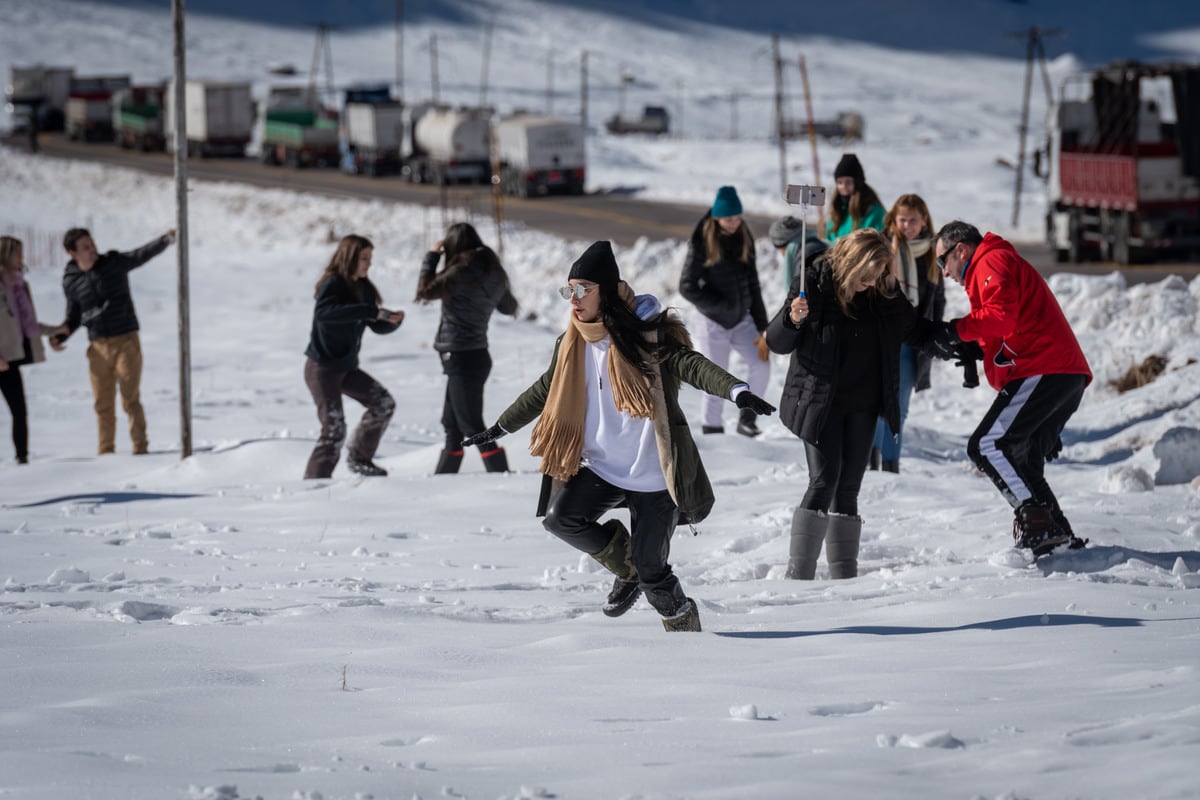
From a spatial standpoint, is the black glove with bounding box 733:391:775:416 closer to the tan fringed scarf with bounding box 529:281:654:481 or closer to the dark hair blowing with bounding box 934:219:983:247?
the tan fringed scarf with bounding box 529:281:654:481

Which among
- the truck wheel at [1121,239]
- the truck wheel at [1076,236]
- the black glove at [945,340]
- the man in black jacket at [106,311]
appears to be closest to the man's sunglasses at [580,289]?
the black glove at [945,340]

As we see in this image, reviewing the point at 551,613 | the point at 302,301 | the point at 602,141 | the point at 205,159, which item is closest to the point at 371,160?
the point at 205,159

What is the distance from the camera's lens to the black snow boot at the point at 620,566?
235 inches

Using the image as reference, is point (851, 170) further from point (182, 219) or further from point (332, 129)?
point (332, 129)

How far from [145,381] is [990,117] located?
315 ft

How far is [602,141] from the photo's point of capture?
69562 millimetres

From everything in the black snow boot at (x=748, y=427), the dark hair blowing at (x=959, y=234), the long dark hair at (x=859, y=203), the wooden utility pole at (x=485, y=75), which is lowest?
the black snow boot at (x=748, y=427)

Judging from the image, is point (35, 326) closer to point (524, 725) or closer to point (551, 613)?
point (551, 613)

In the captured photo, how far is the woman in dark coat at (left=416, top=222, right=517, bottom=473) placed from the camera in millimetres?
9461

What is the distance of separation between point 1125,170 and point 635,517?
18638 millimetres

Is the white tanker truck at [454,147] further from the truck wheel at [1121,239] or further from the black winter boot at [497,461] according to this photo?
the black winter boot at [497,461]

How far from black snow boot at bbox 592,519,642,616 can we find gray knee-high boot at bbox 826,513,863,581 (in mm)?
1154

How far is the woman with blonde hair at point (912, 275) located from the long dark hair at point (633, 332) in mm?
3023

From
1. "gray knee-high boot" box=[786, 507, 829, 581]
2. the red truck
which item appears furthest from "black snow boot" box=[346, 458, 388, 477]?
the red truck
